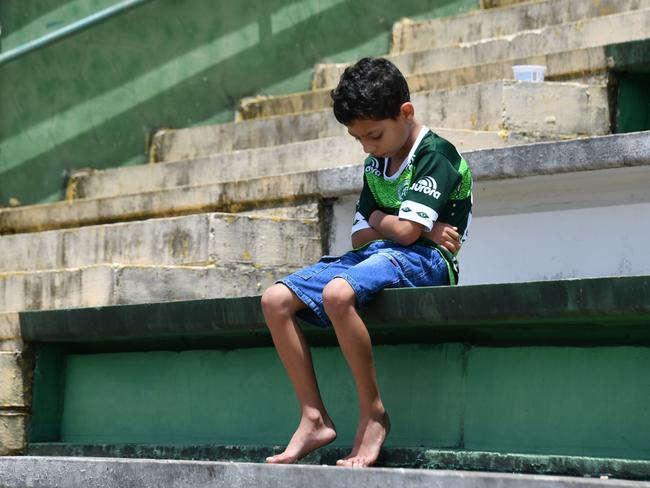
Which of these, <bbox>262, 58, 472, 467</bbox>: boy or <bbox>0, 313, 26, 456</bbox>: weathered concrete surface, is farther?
<bbox>0, 313, 26, 456</bbox>: weathered concrete surface


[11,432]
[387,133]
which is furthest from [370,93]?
[11,432]

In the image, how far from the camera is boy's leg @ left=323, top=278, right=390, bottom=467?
4.39 meters

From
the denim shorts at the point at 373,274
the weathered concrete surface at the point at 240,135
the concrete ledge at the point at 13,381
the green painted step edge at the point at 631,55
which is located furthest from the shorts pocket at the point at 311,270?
the weathered concrete surface at the point at 240,135

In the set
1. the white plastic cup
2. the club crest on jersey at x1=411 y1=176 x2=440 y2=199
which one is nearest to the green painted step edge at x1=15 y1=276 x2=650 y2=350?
the club crest on jersey at x1=411 y1=176 x2=440 y2=199

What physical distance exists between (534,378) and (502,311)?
0.32 meters

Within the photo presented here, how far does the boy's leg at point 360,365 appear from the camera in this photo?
4.39 meters

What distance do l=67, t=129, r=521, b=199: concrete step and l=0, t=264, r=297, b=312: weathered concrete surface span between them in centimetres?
95

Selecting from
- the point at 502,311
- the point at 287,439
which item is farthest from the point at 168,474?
the point at 502,311

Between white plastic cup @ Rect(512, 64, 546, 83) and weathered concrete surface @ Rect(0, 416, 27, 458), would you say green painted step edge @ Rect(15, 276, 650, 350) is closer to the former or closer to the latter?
weathered concrete surface @ Rect(0, 416, 27, 458)

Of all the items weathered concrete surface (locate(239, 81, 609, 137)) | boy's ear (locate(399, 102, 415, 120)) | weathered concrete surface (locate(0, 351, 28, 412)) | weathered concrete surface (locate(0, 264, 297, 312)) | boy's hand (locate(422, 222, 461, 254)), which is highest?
weathered concrete surface (locate(239, 81, 609, 137))

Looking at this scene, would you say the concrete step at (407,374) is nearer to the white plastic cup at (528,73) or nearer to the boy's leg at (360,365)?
the boy's leg at (360,365)

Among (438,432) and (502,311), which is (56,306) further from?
(502,311)

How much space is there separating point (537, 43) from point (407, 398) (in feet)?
11.7

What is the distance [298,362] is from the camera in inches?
180
